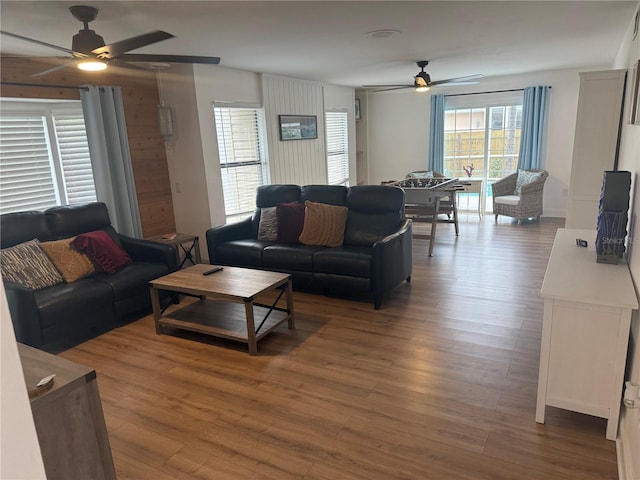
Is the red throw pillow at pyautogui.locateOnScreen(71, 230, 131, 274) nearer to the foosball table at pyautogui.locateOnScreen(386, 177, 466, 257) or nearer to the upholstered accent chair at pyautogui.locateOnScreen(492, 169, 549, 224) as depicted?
the foosball table at pyautogui.locateOnScreen(386, 177, 466, 257)

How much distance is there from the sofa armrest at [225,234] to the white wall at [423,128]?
15.0ft

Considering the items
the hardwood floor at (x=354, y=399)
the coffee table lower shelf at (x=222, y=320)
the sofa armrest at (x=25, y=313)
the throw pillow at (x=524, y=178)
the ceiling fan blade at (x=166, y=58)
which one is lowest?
the hardwood floor at (x=354, y=399)

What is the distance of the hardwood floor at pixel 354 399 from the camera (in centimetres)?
208

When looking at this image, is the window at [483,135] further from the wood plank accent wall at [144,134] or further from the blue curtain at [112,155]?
the blue curtain at [112,155]

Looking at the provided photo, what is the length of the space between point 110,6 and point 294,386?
2605 mm

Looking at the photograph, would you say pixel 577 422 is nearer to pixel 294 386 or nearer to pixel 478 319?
pixel 478 319

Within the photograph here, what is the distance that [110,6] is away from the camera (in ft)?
8.64

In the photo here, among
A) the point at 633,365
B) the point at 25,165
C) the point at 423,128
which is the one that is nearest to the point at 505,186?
the point at 423,128

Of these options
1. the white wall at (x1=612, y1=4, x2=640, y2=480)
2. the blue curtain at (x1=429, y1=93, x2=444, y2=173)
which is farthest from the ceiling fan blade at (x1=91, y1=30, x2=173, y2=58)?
the blue curtain at (x1=429, y1=93, x2=444, y2=173)

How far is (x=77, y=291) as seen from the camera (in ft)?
11.3

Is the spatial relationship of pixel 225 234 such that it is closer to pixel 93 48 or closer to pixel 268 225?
pixel 268 225

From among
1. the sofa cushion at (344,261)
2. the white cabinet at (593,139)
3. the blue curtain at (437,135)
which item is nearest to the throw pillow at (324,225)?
the sofa cushion at (344,261)

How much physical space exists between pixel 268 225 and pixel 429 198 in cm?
214

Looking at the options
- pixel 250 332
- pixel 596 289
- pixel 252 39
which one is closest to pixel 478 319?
pixel 596 289
